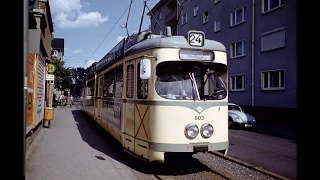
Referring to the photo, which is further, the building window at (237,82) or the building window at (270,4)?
the building window at (237,82)

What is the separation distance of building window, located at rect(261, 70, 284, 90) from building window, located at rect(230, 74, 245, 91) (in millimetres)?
2086

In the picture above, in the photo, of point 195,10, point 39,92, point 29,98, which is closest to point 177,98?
point 29,98

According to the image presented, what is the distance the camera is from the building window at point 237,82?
A: 21.3 meters

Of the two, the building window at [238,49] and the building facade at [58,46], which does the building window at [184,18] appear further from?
the building facade at [58,46]

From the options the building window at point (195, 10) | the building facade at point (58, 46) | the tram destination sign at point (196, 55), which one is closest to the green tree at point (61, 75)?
the building window at point (195, 10)

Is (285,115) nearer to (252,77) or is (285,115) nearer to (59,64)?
(252,77)

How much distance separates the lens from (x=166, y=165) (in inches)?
261

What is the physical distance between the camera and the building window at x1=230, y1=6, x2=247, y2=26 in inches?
856

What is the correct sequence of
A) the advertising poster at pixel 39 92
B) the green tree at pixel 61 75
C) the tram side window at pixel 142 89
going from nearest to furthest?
the tram side window at pixel 142 89
the advertising poster at pixel 39 92
the green tree at pixel 61 75

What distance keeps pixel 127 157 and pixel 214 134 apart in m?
2.66

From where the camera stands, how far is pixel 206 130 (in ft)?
18.8

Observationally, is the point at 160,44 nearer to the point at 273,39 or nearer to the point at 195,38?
the point at 195,38

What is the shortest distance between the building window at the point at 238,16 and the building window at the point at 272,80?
490 cm

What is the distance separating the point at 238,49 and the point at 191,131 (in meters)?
18.0
